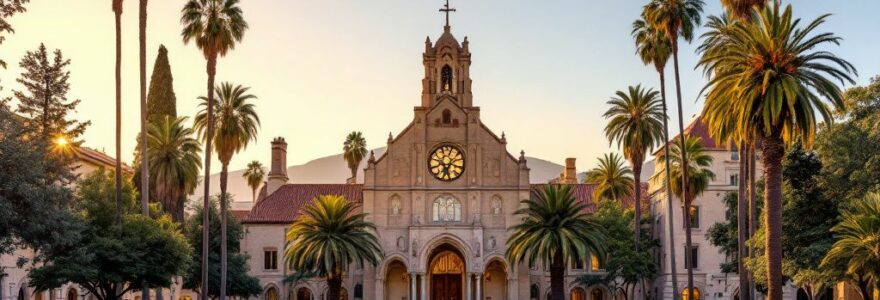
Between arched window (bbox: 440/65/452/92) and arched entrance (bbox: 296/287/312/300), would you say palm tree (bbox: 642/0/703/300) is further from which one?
arched entrance (bbox: 296/287/312/300)

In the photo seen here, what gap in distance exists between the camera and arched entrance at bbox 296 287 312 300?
86.4 meters

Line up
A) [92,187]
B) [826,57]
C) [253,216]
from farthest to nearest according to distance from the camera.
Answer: [253,216] → [92,187] → [826,57]

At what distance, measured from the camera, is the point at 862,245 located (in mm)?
47031

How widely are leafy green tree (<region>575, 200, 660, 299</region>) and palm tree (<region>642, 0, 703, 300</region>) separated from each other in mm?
15195

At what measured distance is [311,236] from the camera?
65188 millimetres

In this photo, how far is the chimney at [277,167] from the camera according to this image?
314 ft

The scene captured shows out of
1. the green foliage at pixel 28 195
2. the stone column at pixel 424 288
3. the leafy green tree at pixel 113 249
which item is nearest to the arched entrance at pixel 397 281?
the stone column at pixel 424 288

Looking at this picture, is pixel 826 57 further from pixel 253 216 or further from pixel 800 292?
pixel 253 216

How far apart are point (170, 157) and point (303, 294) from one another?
2345cm

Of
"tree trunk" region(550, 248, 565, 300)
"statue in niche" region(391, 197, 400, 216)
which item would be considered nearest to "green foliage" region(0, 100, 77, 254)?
"tree trunk" region(550, 248, 565, 300)

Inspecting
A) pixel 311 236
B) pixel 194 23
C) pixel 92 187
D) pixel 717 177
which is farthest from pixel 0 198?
pixel 717 177

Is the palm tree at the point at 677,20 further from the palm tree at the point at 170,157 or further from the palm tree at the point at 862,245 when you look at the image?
the palm tree at the point at 170,157

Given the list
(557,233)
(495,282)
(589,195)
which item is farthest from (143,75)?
(589,195)

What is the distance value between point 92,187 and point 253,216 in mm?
37937
